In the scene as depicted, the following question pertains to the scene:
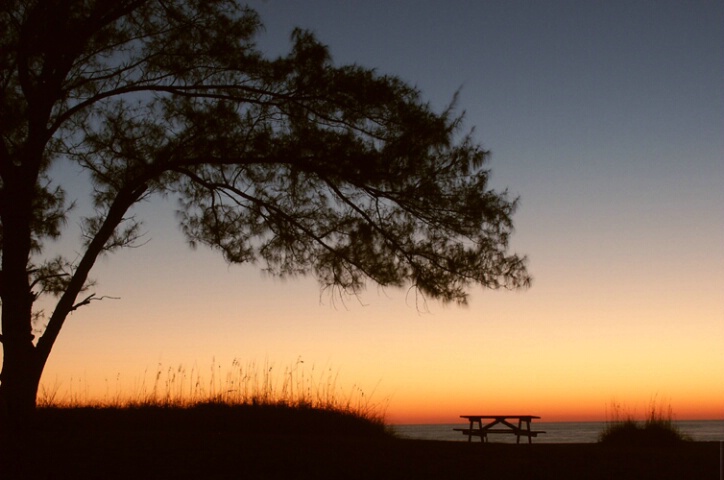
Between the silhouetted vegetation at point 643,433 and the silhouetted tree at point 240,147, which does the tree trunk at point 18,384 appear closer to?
the silhouetted tree at point 240,147

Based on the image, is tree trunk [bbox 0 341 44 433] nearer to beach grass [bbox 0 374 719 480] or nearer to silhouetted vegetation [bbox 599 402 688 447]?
beach grass [bbox 0 374 719 480]

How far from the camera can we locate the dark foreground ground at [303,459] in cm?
524

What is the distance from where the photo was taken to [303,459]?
5.64 m

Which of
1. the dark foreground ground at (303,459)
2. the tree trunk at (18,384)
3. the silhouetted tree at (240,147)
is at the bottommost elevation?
the dark foreground ground at (303,459)

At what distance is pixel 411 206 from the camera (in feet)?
25.0

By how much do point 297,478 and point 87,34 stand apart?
4.71 meters

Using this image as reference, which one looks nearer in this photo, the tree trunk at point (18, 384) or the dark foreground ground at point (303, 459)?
the dark foreground ground at point (303, 459)

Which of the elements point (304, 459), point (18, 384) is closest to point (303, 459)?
point (304, 459)

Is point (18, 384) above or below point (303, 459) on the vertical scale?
above

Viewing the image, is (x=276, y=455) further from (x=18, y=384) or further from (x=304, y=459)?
(x=18, y=384)

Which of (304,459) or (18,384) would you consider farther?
(18,384)

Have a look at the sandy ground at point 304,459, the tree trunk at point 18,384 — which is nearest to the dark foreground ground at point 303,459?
the sandy ground at point 304,459

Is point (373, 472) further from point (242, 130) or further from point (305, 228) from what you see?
point (242, 130)

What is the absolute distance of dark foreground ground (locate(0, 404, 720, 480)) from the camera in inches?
206
